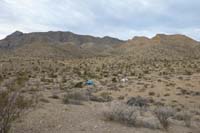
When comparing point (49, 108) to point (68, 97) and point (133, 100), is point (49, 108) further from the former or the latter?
point (133, 100)

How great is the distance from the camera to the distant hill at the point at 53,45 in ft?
303

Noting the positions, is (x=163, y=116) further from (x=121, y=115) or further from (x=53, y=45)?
(x=53, y=45)

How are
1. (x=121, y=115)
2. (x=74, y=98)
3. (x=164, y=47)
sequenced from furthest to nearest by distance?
(x=164, y=47), (x=74, y=98), (x=121, y=115)

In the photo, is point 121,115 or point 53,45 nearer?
point 121,115

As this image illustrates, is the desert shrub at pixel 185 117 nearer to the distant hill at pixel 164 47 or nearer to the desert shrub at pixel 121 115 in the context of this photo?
the desert shrub at pixel 121 115

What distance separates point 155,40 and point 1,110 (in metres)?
102

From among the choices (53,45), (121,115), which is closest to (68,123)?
(121,115)

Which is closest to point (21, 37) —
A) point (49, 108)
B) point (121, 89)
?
point (121, 89)

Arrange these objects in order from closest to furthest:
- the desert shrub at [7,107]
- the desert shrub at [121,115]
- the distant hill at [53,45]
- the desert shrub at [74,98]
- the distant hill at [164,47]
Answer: the desert shrub at [7,107] < the desert shrub at [121,115] < the desert shrub at [74,98] < the distant hill at [164,47] < the distant hill at [53,45]

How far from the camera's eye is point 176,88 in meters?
24.8

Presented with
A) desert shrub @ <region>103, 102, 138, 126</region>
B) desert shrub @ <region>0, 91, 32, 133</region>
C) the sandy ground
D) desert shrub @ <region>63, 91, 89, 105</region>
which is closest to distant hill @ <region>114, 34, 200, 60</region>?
desert shrub @ <region>63, 91, 89, 105</region>

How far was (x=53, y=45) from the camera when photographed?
335ft

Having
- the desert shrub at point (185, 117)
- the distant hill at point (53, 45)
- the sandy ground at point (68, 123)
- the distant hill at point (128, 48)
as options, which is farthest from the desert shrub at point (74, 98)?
the distant hill at point (53, 45)

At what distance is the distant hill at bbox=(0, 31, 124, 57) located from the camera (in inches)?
3639
